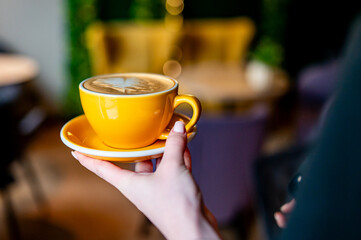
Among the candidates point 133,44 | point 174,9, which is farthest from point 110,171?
point 174,9

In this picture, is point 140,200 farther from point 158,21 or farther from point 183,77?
point 158,21

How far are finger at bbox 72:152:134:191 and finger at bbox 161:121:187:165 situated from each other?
6 centimetres

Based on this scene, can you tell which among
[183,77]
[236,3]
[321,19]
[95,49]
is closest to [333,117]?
[183,77]

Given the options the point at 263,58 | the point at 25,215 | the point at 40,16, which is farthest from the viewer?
the point at 263,58

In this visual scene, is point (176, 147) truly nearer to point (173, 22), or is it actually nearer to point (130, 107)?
point (130, 107)

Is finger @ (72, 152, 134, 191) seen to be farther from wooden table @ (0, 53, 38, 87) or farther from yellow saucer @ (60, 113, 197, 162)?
wooden table @ (0, 53, 38, 87)

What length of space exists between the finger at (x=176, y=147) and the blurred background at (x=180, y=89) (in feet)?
1.13

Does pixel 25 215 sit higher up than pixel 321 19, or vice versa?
pixel 321 19

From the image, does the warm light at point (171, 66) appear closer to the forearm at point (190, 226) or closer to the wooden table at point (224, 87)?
the wooden table at point (224, 87)

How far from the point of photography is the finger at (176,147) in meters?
0.38

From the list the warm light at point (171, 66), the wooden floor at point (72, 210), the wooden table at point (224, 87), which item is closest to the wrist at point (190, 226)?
the wooden floor at point (72, 210)

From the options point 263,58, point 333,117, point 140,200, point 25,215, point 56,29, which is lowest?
point 25,215

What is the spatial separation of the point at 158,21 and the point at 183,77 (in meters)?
1.54

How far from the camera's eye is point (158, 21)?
3525 mm
